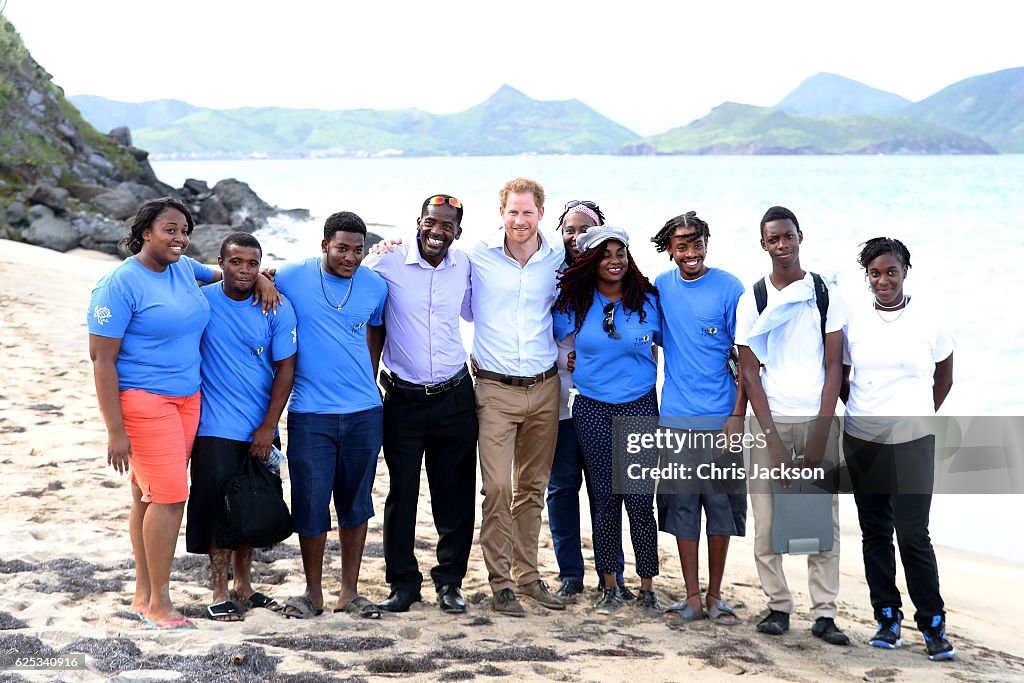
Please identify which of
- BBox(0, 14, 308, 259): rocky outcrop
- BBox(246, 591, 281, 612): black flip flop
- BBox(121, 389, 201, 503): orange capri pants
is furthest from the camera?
BBox(0, 14, 308, 259): rocky outcrop

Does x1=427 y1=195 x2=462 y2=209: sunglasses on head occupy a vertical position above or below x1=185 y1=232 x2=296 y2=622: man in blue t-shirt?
above

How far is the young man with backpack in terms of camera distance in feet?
15.8

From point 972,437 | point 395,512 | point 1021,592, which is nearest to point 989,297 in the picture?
point 972,437

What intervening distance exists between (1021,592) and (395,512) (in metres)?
4.34

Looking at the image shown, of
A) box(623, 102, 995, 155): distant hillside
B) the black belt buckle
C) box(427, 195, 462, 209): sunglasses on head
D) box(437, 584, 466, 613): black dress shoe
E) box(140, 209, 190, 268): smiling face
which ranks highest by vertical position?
box(623, 102, 995, 155): distant hillside

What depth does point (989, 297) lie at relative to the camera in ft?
67.2

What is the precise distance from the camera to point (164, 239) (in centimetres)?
450

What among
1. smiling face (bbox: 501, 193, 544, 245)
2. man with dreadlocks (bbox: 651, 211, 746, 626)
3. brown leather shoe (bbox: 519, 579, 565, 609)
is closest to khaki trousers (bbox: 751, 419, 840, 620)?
man with dreadlocks (bbox: 651, 211, 746, 626)

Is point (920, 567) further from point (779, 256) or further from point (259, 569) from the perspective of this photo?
point (259, 569)

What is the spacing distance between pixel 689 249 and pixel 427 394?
1.62 metres

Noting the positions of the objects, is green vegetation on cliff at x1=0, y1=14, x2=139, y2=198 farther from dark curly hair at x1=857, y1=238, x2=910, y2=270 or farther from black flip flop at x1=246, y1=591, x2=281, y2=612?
dark curly hair at x1=857, y1=238, x2=910, y2=270

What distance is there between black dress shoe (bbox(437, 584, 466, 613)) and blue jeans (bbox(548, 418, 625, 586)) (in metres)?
0.75

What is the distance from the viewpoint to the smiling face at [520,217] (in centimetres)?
521

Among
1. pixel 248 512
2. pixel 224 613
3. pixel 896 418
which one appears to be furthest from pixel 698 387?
pixel 224 613
